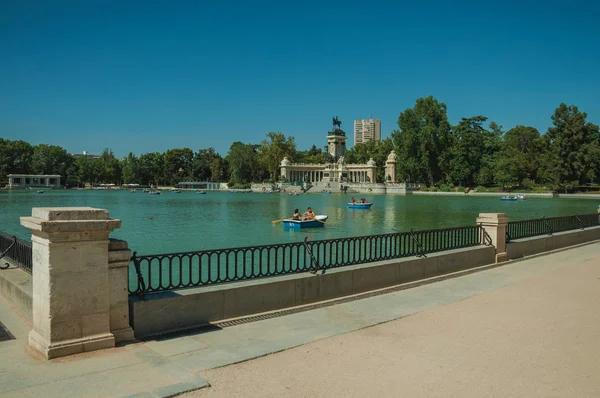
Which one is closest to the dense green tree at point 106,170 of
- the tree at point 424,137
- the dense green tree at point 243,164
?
the dense green tree at point 243,164

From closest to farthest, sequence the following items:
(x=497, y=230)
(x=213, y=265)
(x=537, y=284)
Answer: (x=537, y=284), (x=497, y=230), (x=213, y=265)

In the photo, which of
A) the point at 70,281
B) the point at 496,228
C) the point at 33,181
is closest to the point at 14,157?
the point at 33,181

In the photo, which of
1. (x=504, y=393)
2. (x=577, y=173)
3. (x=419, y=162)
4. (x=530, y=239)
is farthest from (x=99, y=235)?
(x=419, y=162)

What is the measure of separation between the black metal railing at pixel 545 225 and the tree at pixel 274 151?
13103cm

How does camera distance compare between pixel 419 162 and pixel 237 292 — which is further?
pixel 419 162

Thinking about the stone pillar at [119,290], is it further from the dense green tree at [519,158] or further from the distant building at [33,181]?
the distant building at [33,181]

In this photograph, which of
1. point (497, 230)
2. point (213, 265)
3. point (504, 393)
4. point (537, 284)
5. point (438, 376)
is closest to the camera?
point (504, 393)

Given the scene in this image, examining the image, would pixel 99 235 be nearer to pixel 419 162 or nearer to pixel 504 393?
pixel 504 393

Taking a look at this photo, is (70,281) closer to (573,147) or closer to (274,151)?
(573,147)

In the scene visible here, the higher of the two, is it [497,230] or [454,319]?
[497,230]

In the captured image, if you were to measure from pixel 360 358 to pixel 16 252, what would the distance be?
23.3ft

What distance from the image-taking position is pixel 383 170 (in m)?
156

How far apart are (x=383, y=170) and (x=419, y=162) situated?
1576 inches

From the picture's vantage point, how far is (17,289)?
7773mm
